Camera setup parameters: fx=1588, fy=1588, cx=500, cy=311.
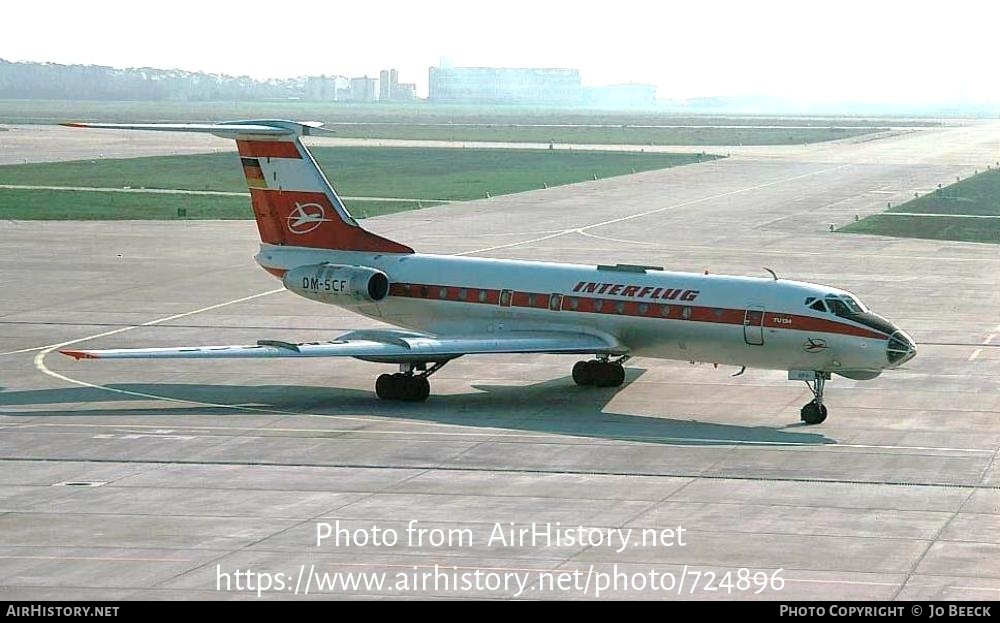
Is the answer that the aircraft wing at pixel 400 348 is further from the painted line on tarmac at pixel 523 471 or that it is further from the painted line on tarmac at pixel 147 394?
the painted line on tarmac at pixel 523 471

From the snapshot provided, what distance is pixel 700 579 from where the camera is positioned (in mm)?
20203

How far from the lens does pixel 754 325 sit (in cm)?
3297

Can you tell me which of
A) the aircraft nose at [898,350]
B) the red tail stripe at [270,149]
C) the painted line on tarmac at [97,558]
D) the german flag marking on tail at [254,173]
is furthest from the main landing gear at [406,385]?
the painted line on tarmac at [97,558]

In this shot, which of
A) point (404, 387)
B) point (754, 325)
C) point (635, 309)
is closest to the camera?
point (754, 325)

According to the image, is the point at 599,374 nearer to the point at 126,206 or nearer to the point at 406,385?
the point at 406,385

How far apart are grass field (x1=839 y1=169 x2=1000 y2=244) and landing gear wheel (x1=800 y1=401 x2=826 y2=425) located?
39.9 meters

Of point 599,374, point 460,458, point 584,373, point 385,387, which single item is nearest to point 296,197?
point 385,387

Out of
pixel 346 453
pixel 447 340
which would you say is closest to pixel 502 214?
pixel 447 340

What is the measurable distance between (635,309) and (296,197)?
9315mm

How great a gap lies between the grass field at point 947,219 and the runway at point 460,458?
16.8m

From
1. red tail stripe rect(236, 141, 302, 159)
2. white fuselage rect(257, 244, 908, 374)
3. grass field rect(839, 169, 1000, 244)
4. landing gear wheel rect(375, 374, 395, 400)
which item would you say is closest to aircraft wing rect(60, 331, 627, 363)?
white fuselage rect(257, 244, 908, 374)

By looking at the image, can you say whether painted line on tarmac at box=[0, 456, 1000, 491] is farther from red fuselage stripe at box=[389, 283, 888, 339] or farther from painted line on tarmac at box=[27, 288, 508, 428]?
red fuselage stripe at box=[389, 283, 888, 339]

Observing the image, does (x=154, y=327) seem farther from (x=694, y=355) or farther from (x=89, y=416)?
(x=694, y=355)

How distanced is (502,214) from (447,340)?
44.4 m
